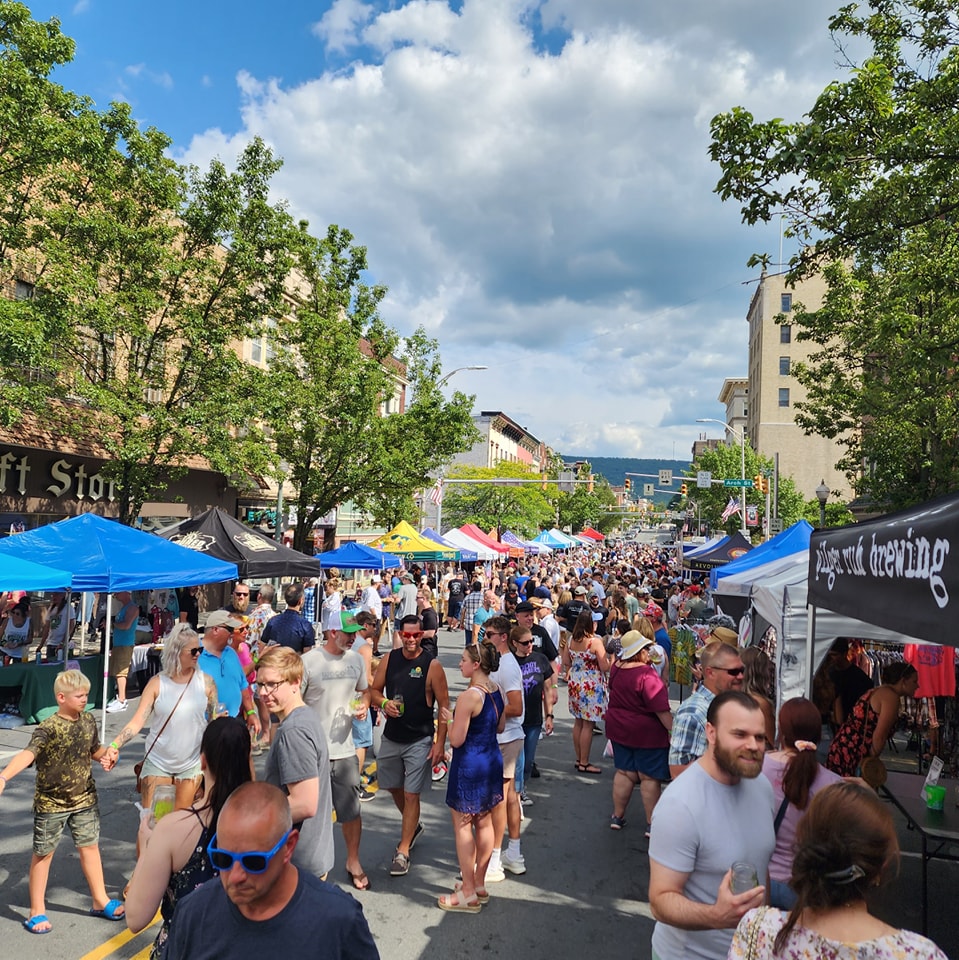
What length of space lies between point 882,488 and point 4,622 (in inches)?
997

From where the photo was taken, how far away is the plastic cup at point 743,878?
247 centimetres

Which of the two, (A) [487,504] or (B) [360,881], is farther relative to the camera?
(A) [487,504]

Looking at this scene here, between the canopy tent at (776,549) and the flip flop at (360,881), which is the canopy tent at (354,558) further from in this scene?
the flip flop at (360,881)

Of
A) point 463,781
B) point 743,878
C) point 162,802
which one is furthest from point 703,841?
point 463,781

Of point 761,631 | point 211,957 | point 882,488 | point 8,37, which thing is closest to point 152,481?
point 8,37

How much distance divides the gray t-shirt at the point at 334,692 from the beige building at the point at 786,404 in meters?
64.1

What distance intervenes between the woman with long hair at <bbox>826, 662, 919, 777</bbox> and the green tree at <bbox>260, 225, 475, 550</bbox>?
54.8 feet

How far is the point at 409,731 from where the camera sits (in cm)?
566

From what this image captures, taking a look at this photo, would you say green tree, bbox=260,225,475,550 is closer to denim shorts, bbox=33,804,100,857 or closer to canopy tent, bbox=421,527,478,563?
canopy tent, bbox=421,527,478,563

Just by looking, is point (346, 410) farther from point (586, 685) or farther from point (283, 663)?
point (283, 663)

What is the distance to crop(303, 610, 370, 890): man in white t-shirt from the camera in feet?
17.6

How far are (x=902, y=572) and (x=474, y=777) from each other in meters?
3.16

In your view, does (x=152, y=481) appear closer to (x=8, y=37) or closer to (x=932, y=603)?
(x=8, y=37)

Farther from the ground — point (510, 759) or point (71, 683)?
point (71, 683)
